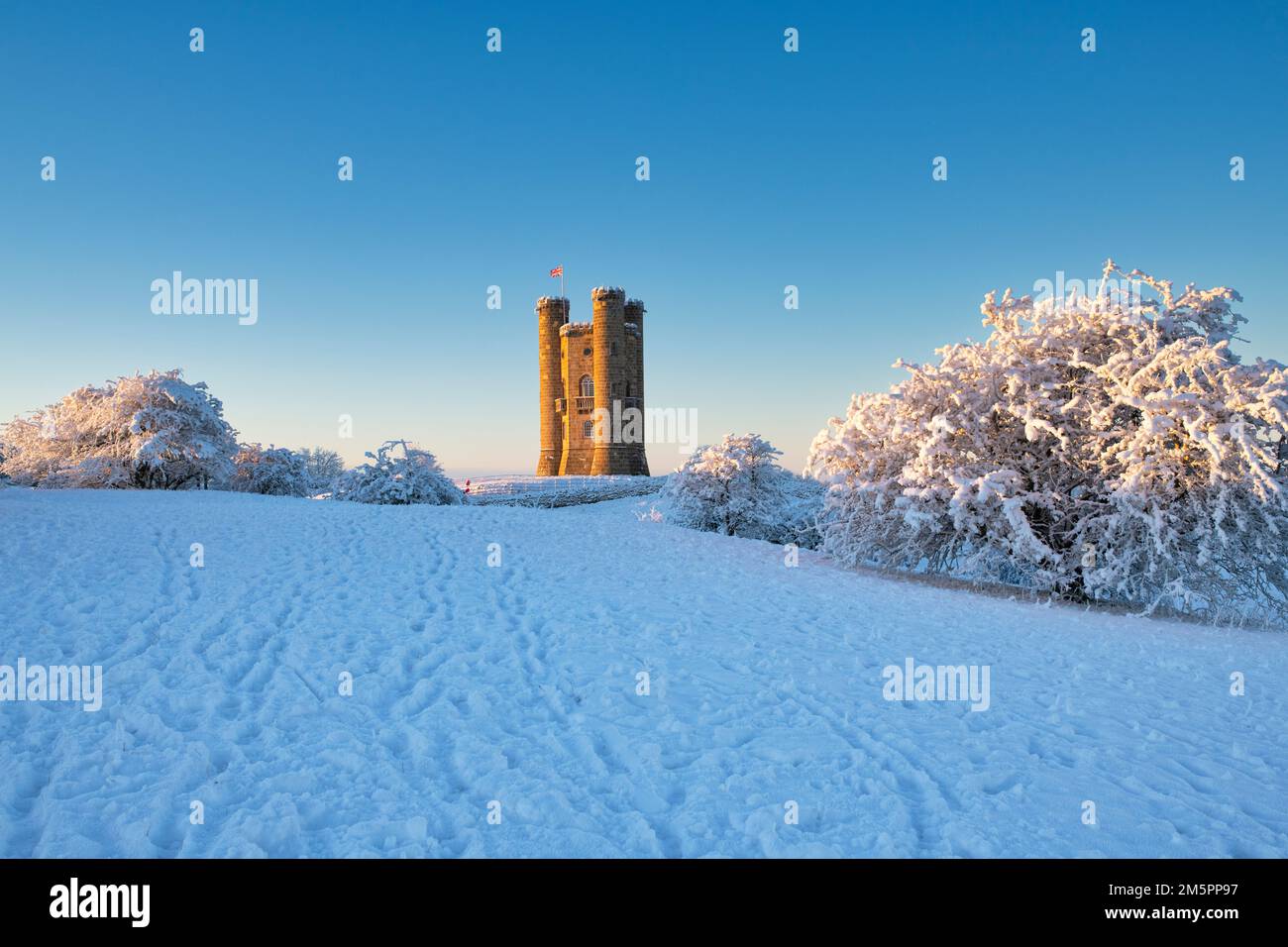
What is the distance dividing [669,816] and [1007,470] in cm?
1066

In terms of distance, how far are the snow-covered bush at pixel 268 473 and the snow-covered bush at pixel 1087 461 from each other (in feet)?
66.5

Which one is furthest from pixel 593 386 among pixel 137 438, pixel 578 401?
pixel 137 438

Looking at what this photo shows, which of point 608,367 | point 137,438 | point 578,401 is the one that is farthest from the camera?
point 578,401

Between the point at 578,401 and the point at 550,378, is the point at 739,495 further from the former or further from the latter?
the point at 550,378

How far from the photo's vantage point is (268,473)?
25219 mm

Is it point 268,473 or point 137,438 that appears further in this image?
point 268,473

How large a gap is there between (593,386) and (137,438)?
110ft

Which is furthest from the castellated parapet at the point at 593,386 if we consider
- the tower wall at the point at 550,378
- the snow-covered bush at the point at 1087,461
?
the snow-covered bush at the point at 1087,461

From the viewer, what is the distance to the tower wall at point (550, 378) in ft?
178

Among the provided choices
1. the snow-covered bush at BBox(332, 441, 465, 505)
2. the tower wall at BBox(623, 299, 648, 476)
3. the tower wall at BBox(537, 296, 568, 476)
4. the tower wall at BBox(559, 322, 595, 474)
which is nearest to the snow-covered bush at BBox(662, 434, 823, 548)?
the snow-covered bush at BBox(332, 441, 465, 505)

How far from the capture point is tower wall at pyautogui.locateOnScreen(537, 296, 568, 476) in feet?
178
